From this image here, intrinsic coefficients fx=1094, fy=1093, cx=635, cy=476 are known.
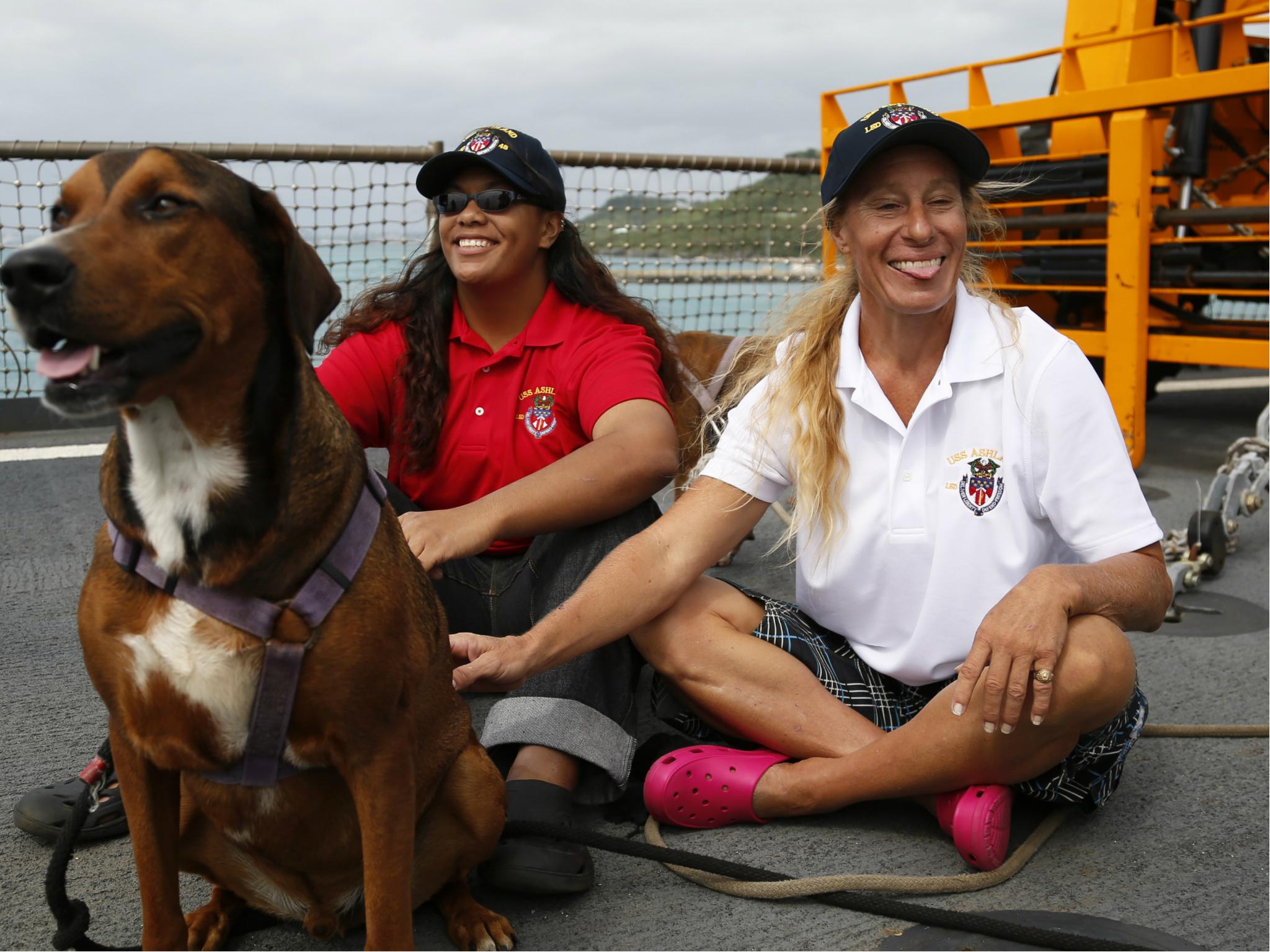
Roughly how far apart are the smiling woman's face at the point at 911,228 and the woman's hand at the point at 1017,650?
0.71 meters

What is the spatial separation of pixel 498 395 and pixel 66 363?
1636 millimetres

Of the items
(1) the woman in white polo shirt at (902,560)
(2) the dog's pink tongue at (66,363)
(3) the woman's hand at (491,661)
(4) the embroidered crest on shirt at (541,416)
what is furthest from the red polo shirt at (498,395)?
(2) the dog's pink tongue at (66,363)

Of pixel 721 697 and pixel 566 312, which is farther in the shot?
pixel 566 312

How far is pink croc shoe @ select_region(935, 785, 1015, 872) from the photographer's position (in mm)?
2270

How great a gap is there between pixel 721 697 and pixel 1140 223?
15.3 ft

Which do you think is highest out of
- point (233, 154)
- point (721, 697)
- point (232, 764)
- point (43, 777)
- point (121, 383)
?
point (233, 154)

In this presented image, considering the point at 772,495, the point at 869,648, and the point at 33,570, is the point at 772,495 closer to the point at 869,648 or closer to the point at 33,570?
the point at 869,648

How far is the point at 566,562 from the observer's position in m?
2.74

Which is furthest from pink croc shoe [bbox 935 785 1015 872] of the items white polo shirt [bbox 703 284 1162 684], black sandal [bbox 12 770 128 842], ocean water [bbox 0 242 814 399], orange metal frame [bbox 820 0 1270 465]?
ocean water [bbox 0 242 814 399]

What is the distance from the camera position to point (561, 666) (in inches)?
101

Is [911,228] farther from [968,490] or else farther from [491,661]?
[491,661]

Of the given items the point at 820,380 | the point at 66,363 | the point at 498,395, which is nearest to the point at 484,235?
the point at 498,395

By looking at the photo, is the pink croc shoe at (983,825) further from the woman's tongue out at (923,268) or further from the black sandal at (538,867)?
the woman's tongue out at (923,268)

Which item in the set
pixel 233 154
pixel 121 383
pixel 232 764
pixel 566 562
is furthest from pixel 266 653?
pixel 233 154
